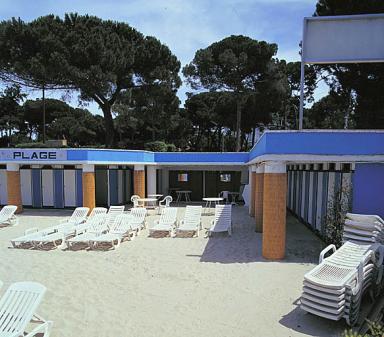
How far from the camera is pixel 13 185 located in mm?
17156

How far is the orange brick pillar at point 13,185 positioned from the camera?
56.0ft

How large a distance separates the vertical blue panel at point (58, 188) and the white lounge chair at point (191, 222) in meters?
8.13

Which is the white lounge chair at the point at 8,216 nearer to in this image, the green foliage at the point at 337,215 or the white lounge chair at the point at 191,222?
the white lounge chair at the point at 191,222

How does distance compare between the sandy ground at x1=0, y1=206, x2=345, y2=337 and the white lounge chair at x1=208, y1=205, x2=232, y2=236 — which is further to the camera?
the white lounge chair at x1=208, y1=205, x2=232, y2=236

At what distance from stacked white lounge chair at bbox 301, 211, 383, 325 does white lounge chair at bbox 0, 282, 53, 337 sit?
3763 millimetres

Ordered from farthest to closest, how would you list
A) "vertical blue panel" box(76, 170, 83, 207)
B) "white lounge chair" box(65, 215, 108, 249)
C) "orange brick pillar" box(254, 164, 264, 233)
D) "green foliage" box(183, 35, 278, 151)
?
"green foliage" box(183, 35, 278, 151) < "vertical blue panel" box(76, 170, 83, 207) < "orange brick pillar" box(254, 164, 264, 233) < "white lounge chair" box(65, 215, 108, 249)

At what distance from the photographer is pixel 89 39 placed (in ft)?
76.9

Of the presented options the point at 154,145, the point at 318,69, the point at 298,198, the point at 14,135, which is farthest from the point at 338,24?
the point at 14,135

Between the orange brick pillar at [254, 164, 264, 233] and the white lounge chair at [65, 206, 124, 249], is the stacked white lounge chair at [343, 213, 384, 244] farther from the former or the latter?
the white lounge chair at [65, 206, 124, 249]

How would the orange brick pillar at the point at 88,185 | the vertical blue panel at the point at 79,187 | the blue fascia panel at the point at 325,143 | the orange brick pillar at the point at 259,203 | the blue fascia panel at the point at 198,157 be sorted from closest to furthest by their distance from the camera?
1. the blue fascia panel at the point at 325,143
2. the orange brick pillar at the point at 259,203
3. the orange brick pillar at the point at 88,185
4. the vertical blue panel at the point at 79,187
5. the blue fascia panel at the point at 198,157

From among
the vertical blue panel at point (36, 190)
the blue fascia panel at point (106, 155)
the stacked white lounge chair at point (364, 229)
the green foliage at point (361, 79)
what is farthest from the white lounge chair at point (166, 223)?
the green foliage at point (361, 79)

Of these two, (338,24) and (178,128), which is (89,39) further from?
(338,24)

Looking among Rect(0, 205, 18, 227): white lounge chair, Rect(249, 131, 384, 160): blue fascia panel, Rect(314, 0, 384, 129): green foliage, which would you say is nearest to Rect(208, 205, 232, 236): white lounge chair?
Rect(249, 131, 384, 160): blue fascia panel

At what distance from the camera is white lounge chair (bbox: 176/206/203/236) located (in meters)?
12.1
